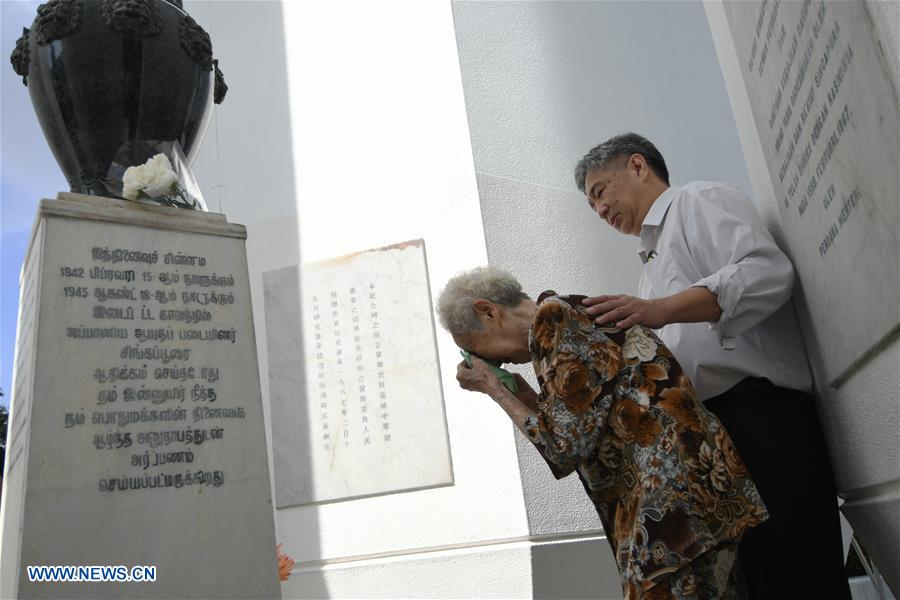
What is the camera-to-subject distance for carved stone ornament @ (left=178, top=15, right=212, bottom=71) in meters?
1.89

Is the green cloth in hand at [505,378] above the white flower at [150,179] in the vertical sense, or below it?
below

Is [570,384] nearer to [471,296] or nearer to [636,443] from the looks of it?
[636,443]

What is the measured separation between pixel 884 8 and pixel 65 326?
1386 millimetres

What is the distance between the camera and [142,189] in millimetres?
1688

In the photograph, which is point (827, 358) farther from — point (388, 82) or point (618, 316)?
point (388, 82)

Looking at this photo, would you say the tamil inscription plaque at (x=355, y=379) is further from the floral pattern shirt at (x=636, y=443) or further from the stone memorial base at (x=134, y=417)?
the floral pattern shirt at (x=636, y=443)

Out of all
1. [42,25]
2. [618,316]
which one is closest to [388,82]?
[42,25]

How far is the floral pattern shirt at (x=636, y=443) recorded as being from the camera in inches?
48.2

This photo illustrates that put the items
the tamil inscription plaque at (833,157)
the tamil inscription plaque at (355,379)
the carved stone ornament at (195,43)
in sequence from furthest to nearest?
the tamil inscription plaque at (355,379), the carved stone ornament at (195,43), the tamil inscription plaque at (833,157)

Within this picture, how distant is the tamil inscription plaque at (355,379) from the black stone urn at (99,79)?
4.22 ft

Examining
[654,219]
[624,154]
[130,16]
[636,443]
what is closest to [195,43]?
[130,16]

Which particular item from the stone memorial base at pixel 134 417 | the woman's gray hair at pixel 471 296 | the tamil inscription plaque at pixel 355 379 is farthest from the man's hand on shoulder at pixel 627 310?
the tamil inscription plaque at pixel 355 379

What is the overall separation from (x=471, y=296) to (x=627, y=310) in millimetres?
316

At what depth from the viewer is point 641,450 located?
128 cm
